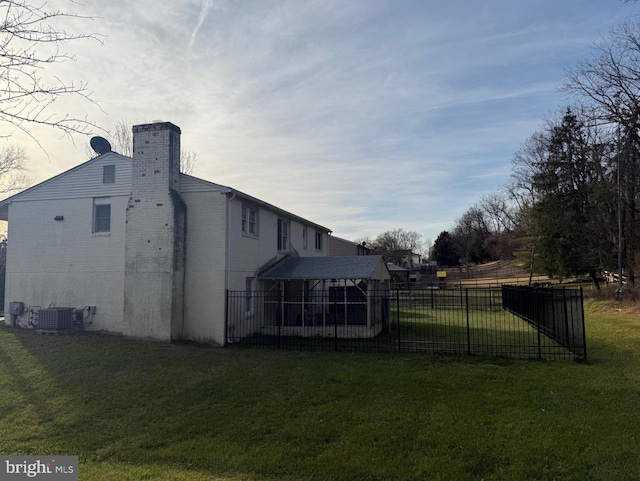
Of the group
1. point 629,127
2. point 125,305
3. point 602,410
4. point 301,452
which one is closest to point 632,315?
point 629,127

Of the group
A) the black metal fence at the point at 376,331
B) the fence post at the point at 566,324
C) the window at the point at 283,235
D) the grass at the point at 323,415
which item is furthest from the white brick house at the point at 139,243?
the fence post at the point at 566,324

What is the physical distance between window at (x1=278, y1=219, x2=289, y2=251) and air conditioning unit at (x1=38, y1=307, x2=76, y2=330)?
7860mm

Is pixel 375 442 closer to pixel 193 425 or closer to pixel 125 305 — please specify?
pixel 193 425

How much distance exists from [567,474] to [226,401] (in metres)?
5.09

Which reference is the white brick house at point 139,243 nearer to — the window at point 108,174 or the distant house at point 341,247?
the window at point 108,174

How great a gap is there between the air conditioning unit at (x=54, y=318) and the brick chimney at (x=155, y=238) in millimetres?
2028

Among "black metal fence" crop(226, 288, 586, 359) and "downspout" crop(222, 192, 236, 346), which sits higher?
"downspout" crop(222, 192, 236, 346)

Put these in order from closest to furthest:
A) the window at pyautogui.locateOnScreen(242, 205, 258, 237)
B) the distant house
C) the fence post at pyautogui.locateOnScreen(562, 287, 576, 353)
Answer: the fence post at pyautogui.locateOnScreen(562, 287, 576, 353) → the window at pyautogui.locateOnScreen(242, 205, 258, 237) → the distant house

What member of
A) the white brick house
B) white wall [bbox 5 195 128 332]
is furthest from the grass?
white wall [bbox 5 195 128 332]

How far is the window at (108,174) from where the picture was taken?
47.1ft

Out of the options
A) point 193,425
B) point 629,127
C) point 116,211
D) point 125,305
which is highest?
point 629,127

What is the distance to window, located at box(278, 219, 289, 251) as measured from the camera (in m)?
18.0

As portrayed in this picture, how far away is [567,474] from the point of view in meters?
4.60

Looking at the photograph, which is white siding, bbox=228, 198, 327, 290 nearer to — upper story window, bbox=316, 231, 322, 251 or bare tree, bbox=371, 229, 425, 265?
upper story window, bbox=316, 231, 322, 251
